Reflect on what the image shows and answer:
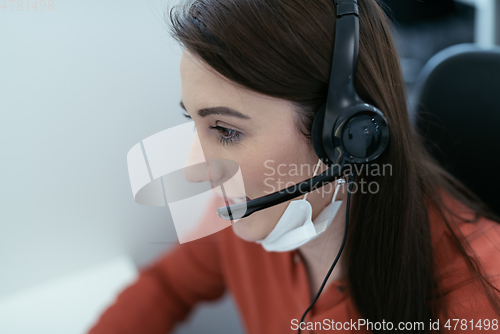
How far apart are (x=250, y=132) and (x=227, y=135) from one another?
4cm

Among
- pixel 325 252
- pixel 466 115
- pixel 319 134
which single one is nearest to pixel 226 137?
pixel 319 134

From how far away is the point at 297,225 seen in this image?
617mm

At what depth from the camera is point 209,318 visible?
935mm

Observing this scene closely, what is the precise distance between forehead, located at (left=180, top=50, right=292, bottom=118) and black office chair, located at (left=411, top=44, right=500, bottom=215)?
52 cm

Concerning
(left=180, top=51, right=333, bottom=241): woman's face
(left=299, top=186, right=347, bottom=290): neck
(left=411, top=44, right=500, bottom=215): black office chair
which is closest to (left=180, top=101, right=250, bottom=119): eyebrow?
(left=180, top=51, right=333, bottom=241): woman's face

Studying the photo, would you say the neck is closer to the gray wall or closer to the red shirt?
the red shirt

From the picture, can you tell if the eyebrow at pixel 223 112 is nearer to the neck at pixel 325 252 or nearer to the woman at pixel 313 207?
the woman at pixel 313 207

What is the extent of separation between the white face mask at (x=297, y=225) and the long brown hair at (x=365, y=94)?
7 cm

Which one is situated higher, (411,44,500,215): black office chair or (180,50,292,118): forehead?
(180,50,292,118): forehead

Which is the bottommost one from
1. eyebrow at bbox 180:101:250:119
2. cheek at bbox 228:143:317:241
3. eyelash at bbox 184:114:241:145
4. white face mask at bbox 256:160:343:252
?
white face mask at bbox 256:160:343:252

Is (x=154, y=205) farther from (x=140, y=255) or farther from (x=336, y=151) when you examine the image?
(x=336, y=151)

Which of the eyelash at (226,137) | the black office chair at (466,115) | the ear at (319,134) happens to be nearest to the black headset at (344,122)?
the ear at (319,134)

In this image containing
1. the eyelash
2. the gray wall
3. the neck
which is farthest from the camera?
the neck

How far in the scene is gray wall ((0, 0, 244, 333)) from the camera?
0.45 m
